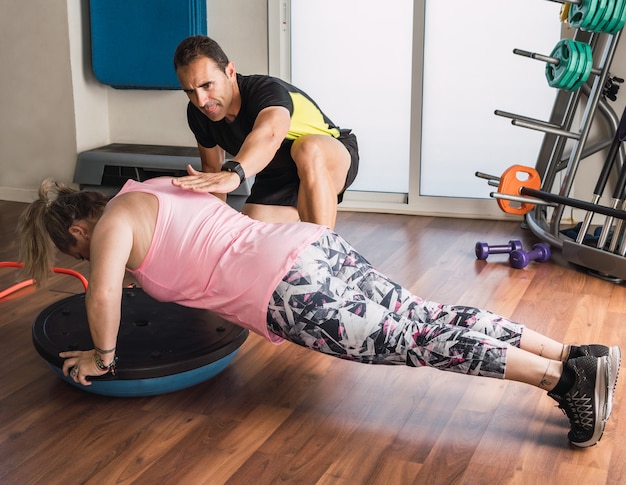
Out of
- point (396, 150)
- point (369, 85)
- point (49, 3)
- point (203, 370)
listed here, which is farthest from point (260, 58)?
point (203, 370)

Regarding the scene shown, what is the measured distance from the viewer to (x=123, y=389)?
1937mm

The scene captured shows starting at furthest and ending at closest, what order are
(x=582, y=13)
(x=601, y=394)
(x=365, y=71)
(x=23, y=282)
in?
1. (x=365, y=71)
2. (x=582, y=13)
3. (x=23, y=282)
4. (x=601, y=394)

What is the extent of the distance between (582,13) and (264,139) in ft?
4.72

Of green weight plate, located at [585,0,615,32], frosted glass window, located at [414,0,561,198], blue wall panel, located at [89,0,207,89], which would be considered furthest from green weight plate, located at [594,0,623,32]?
blue wall panel, located at [89,0,207,89]

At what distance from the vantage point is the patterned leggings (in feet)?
5.51

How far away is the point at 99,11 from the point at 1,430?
103 inches

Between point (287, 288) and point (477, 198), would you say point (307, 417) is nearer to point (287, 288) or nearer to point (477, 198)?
point (287, 288)

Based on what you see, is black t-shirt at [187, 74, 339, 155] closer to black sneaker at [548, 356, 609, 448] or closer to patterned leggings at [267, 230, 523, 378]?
patterned leggings at [267, 230, 523, 378]

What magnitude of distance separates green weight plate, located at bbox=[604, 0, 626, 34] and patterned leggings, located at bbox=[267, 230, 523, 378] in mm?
1559

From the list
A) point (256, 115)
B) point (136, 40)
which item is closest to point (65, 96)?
point (136, 40)

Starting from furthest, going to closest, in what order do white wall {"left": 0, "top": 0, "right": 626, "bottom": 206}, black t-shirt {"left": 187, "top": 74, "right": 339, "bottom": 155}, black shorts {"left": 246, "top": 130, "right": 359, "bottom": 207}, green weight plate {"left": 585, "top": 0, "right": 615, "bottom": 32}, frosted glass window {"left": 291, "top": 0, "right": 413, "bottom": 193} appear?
1. white wall {"left": 0, "top": 0, "right": 626, "bottom": 206}
2. frosted glass window {"left": 291, "top": 0, "right": 413, "bottom": 193}
3. green weight plate {"left": 585, "top": 0, "right": 615, "bottom": 32}
4. black shorts {"left": 246, "top": 130, "right": 359, "bottom": 207}
5. black t-shirt {"left": 187, "top": 74, "right": 339, "bottom": 155}

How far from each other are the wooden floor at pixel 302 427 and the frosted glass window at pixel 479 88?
1411 millimetres

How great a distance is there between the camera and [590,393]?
→ 65.5 inches

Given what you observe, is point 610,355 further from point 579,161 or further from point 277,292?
point 579,161
